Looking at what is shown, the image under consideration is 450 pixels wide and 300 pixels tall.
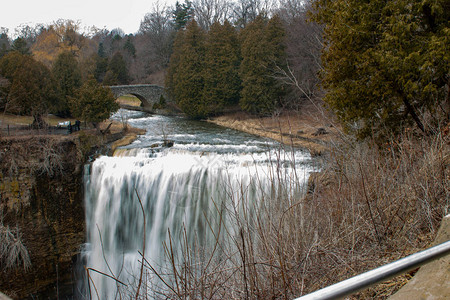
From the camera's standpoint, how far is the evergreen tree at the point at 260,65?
82.5 ft

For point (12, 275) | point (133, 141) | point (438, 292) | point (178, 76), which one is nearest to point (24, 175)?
point (12, 275)

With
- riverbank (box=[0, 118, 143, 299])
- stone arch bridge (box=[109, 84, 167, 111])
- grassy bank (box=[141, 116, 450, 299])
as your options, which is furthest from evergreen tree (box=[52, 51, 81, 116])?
grassy bank (box=[141, 116, 450, 299])

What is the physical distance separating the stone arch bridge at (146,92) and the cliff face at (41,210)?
21.2m

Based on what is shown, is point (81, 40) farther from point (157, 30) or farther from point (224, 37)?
point (224, 37)

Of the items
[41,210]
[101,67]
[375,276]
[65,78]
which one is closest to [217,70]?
[65,78]

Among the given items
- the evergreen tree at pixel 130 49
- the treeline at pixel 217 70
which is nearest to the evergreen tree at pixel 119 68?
the evergreen tree at pixel 130 49

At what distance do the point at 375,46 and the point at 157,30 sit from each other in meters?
49.6

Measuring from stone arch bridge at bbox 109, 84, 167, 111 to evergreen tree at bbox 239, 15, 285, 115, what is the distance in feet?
41.4

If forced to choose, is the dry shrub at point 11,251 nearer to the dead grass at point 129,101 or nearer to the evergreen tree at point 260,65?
the evergreen tree at point 260,65

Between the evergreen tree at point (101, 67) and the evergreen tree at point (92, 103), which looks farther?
the evergreen tree at point (101, 67)

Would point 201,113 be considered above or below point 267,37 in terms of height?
below

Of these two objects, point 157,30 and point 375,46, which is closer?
point 375,46

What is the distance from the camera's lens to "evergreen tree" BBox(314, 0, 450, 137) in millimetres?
7387

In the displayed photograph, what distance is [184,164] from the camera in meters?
13.4
